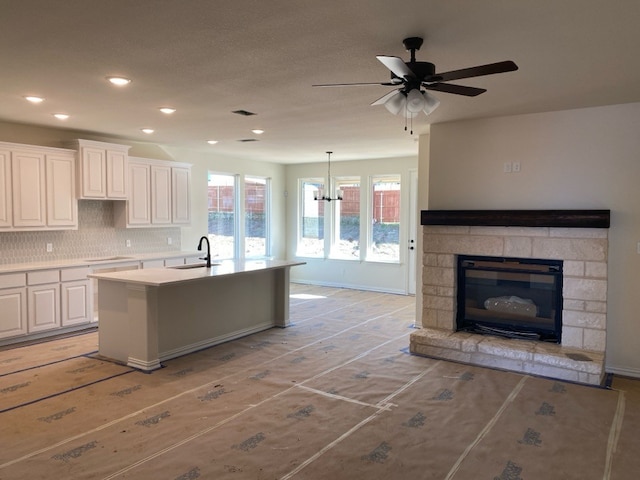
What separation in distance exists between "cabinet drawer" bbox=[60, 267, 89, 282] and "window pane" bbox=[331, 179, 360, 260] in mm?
4909

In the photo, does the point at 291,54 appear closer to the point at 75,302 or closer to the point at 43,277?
the point at 43,277

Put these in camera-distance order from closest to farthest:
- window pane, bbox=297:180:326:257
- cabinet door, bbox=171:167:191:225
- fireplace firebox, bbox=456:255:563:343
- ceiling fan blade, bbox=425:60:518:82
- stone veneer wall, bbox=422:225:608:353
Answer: ceiling fan blade, bbox=425:60:518:82, stone veneer wall, bbox=422:225:608:353, fireplace firebox, bbox=456:255:563:343, cabinet door, bbox=171:167:191:225, window pane, bbox=297:180:326:257

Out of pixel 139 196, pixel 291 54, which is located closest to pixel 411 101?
pixel 291 54

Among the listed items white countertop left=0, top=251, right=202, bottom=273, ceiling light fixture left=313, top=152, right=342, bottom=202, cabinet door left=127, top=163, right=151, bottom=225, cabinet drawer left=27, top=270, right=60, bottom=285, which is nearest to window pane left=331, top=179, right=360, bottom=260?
ceiling light fixture left=313, top=152, right=342, bottom=202

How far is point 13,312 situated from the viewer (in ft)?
16.8

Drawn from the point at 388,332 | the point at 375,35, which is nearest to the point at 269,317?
the point at 388,332

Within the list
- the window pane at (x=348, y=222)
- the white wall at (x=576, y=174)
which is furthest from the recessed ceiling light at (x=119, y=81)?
the window pane at (x=348, y=222)

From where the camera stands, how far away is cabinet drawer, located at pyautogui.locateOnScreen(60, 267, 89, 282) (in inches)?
219

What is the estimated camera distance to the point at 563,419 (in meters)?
3.42

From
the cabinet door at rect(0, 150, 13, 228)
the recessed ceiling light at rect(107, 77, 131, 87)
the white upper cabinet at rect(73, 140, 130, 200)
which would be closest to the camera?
the recessed ceiling light at rect(107, 77, 131, 87)

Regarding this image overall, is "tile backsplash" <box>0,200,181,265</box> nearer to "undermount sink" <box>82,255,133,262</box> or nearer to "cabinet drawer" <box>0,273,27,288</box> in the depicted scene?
"undermount sink" <box>82,255,133,262</box>

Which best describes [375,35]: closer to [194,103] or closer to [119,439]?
[194,103]

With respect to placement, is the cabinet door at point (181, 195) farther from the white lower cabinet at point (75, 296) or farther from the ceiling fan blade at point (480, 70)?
the ceiling fan blade at point (480, 70)

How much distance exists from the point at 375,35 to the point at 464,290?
130 inches
